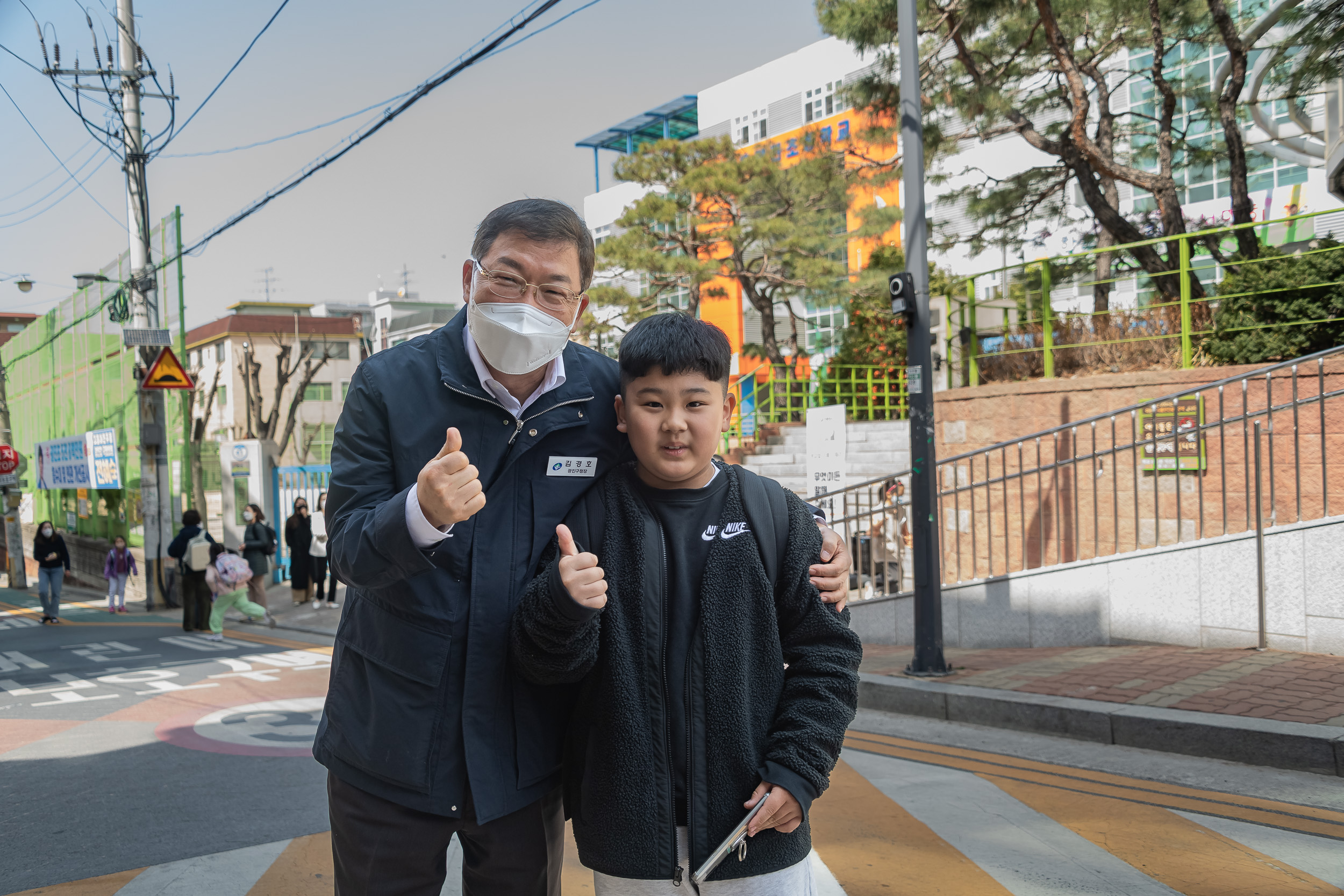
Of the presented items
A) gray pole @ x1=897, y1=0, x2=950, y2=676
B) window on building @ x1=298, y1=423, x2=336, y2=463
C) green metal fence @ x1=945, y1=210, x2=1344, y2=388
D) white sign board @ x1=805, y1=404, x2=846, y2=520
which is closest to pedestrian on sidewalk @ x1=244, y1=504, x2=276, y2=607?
white sign board @ x1=805, y1=404, x2=846, y2=520

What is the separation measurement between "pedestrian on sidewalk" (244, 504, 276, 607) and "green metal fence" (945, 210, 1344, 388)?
9.49 metres

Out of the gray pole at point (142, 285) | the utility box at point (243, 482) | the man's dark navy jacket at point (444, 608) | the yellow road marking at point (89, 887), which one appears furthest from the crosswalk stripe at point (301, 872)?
the utility box at point (243, 482)

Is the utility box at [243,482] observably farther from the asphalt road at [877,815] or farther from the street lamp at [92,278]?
the asphalt road at [877,815]

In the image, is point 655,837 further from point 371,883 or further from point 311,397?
point 311,397

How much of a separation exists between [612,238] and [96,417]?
1177 cm

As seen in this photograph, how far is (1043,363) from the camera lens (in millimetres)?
10891

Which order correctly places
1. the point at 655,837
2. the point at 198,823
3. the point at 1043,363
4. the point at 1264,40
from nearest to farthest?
the point at 655,837 < the point at 198,823 < the point at 1043,363 < the point at 1264,40

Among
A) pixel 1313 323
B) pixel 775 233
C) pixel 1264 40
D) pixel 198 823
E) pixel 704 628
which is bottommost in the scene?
pixel 198 823

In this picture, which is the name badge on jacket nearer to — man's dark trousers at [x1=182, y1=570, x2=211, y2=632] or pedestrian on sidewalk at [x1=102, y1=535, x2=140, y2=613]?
man's dark trousers at [x1=182, y1=570, x2=211, y2=632]

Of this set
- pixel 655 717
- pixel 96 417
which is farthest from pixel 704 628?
pixel 96 417

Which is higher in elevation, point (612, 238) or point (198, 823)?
point (612, 238)

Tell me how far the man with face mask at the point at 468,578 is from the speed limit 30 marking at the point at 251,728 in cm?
430

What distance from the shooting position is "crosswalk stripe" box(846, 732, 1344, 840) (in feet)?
13.9

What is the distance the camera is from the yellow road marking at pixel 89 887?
3.69m
